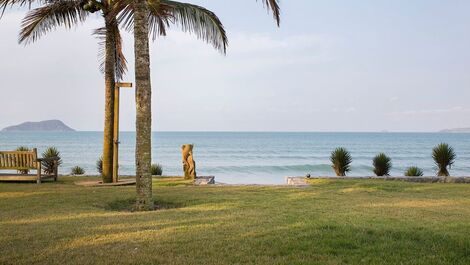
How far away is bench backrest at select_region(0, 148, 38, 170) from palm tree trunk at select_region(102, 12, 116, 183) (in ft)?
7.32

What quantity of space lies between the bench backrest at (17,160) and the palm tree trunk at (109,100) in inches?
87.8

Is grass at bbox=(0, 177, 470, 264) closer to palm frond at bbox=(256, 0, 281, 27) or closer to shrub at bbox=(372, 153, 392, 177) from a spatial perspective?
palm frond at bbox=(256, 0, 281, 27)

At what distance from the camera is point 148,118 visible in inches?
340

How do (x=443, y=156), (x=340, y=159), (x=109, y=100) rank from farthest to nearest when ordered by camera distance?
1. (x=340, y=159)
2. (x=443, y=156)
3. (x=109, y=100)

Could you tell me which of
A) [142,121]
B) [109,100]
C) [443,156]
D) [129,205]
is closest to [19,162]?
[109,100]

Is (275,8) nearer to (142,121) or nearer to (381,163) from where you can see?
(142,121)

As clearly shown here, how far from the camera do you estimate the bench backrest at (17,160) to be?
1348 cm

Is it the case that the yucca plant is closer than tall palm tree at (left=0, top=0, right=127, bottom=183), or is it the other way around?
tall palm tree at (left=0, top=0, right=127, bottom=183)

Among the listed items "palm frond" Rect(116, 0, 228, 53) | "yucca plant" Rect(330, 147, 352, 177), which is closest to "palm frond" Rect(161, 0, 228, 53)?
"palm frond" Rect(116, 0, 228, 53)

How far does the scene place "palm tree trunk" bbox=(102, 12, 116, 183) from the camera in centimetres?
1286

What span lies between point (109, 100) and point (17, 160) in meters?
3.32

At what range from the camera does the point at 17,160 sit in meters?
13.6

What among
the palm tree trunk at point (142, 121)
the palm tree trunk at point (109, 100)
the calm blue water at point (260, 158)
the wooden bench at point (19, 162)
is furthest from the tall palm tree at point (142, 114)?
the calm blue water at point (260, 158)

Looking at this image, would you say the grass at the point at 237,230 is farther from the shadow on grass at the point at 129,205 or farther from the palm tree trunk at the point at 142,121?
the palm tree trunk at the point at 142,121
